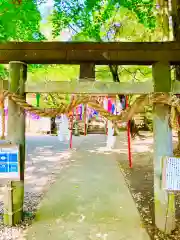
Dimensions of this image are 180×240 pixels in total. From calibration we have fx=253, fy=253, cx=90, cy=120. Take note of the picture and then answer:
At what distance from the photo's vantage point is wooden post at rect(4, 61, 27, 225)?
3389 millimetres

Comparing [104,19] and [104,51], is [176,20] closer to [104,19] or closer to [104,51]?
[104,19]

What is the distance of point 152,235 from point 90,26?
5.07 meters

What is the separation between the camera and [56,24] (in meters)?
6.23

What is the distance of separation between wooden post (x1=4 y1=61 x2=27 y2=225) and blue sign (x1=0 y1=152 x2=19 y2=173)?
0.11 m

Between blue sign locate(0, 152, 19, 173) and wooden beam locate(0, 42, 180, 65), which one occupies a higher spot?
wooden beam locate(0, 42, 180, 65)

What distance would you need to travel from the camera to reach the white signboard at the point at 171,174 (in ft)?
10.1

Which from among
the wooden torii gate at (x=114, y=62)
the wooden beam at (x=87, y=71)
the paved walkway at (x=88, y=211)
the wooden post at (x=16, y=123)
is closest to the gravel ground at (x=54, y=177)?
the paved walkway at (x=88, y=211)

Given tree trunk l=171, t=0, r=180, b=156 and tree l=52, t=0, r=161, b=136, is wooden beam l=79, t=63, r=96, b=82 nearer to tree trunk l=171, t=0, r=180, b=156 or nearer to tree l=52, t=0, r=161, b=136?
tree l=52, t=0, r=161, b=136

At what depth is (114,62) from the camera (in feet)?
11.0

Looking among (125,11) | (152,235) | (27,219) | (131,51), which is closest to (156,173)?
(152,235)

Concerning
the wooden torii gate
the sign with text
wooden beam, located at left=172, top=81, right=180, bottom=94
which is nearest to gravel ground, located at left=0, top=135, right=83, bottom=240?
the sign with text

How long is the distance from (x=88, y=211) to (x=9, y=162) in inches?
63.5

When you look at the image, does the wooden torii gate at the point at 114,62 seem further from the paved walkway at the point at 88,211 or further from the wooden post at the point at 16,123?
the paved walkway at the point at 88,211

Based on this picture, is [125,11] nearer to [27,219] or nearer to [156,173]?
[156,173]
